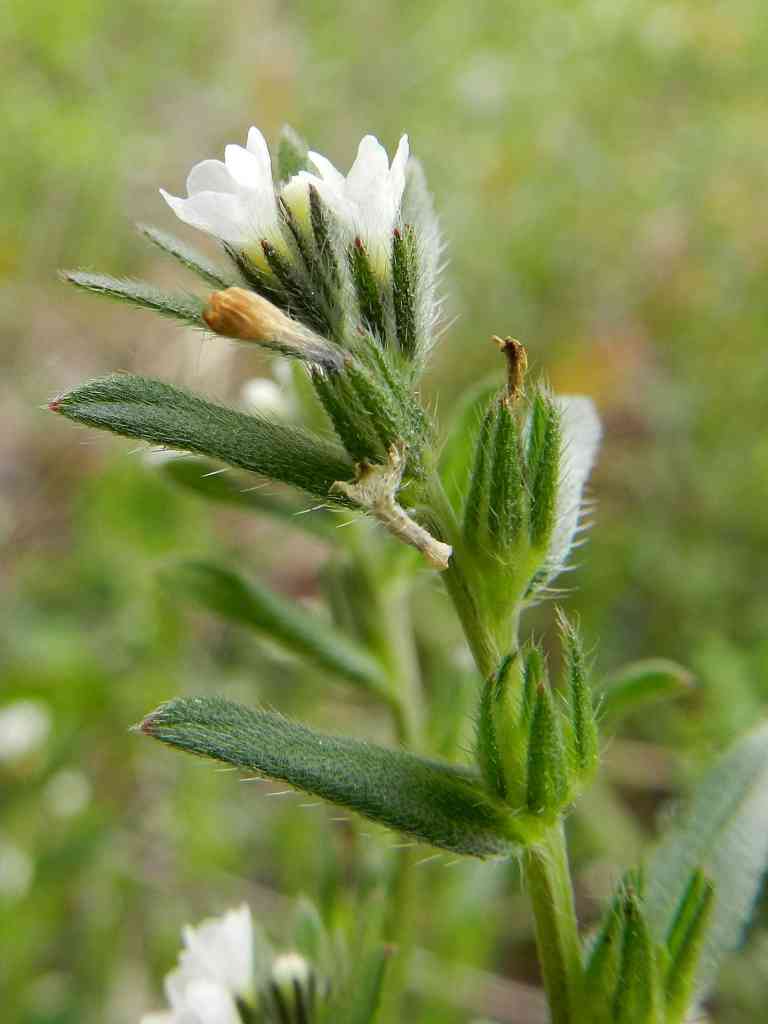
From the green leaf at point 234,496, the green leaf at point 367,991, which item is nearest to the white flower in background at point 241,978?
the green leaf at point 367,991

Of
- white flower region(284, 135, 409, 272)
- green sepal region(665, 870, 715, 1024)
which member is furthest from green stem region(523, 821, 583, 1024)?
white flower region(284, 135, 409, 272)

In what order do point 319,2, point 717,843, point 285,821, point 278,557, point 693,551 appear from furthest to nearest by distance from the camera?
1. point 319,2
2. point 278,557
3. point 693,551
4. point 285,821
5. point 717,843

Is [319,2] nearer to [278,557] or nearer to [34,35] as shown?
[34,35]

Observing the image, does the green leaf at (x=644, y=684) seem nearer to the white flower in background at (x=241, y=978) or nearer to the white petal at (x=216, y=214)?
the white flower in background at (x=241, y=978)

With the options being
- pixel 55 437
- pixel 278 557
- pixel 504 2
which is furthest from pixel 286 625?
pixel 504 2

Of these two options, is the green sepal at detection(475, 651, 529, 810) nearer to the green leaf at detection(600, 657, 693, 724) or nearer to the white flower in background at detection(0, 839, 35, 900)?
the green leaf at detection(600, 657, 693, 724)

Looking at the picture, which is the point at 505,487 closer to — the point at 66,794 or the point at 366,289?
the point at 366,289
